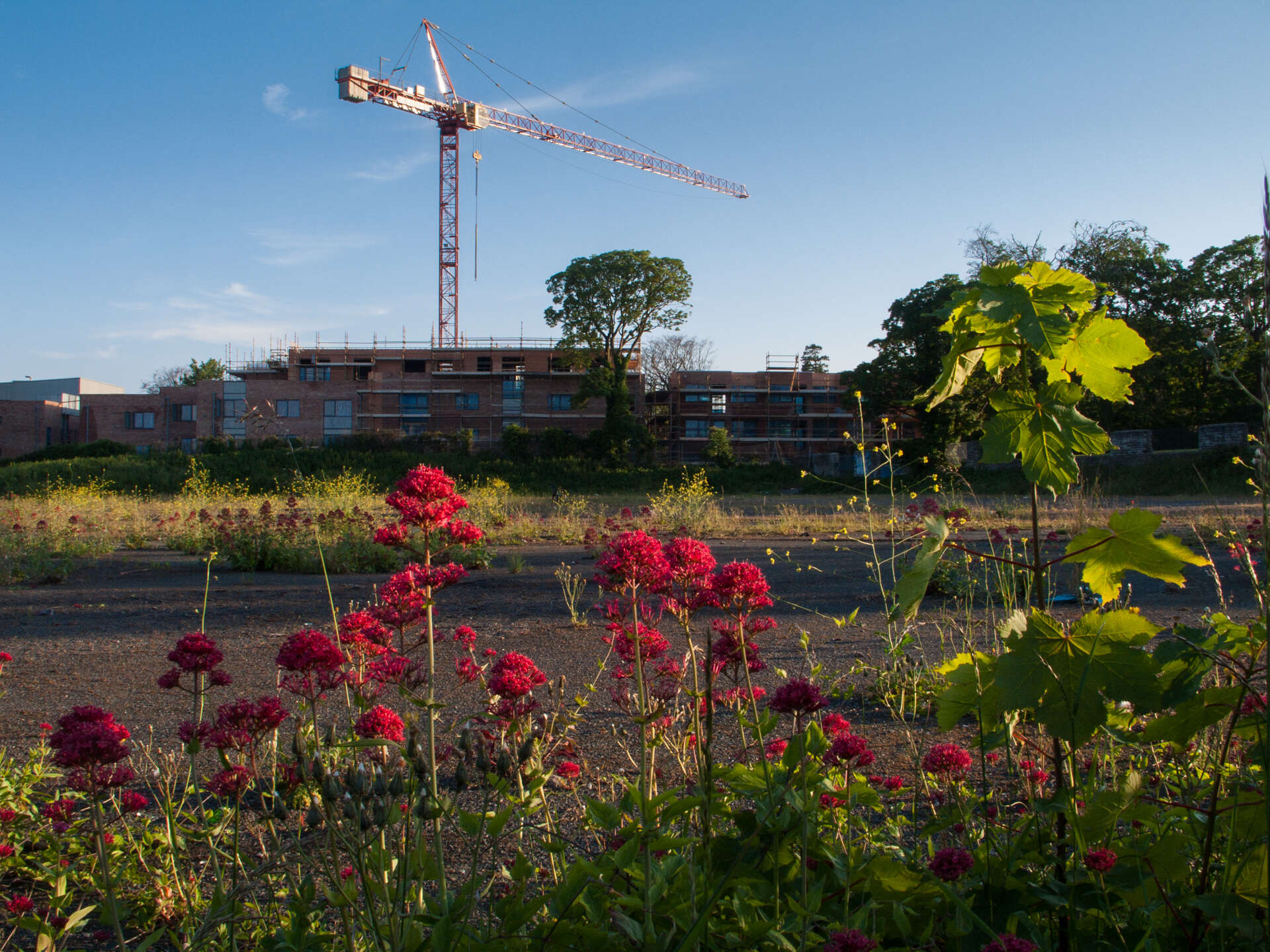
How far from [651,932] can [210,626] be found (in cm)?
561

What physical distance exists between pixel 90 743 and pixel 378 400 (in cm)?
4857

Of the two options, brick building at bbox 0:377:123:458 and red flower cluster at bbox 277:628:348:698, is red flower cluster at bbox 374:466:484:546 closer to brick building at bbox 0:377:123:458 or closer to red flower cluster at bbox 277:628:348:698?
red flower cluster at bbox 277:628:348:698

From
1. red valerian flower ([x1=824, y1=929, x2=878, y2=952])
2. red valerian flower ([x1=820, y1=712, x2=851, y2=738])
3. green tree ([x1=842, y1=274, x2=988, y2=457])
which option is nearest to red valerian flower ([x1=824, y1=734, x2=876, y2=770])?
red valerian flower ([x1=820, y1=712, x2=851, y2=738])

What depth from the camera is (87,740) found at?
136cm

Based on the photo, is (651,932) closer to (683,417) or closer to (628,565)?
(628,565)

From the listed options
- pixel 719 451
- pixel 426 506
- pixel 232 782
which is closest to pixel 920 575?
pixel 426 506

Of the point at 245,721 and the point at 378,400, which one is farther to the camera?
the point at 378,400

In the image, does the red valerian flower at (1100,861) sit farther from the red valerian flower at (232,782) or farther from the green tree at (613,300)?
the green tree at (613,300)

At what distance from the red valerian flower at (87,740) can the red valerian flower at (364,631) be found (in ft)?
2.08

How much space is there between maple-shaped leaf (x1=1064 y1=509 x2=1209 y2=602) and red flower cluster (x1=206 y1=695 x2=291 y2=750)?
1.48 meters

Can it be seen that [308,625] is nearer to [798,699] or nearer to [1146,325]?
[798,699]

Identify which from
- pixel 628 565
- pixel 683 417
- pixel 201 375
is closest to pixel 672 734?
pixel 628 565

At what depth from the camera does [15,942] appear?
6.02ft

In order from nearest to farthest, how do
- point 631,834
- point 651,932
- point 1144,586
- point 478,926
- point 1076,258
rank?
point 651,932 → point 631,834 → point 478,926 → point 1144,586 → point 1076,258
